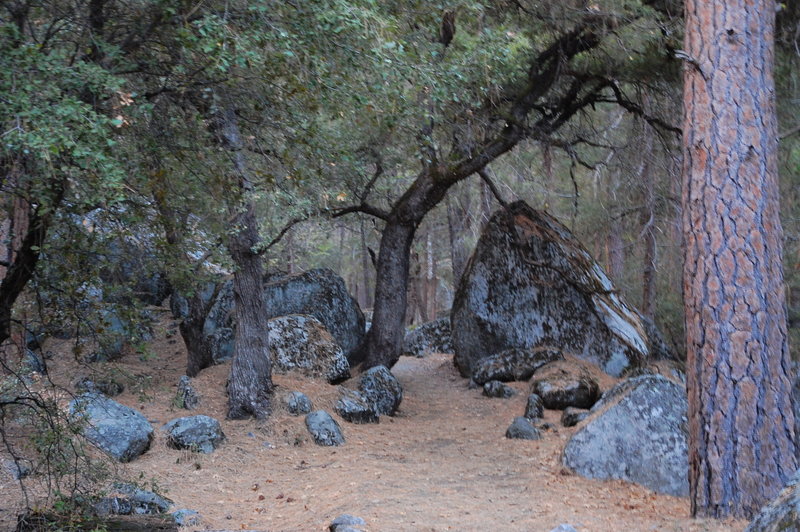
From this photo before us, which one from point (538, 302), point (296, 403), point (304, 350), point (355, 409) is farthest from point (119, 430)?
point (538, 302)

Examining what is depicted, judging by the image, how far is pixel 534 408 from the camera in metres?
10.3

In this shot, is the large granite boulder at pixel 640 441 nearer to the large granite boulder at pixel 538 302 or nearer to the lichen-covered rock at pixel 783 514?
the lichen-covered rock at pixel 783 514

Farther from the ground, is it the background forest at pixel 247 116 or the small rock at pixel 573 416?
the background forest at pixel 247 116

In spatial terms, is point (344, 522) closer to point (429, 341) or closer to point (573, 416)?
point (573, 416)

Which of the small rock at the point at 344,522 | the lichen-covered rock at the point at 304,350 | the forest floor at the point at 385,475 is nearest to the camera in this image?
the small rock at the point at 344,522

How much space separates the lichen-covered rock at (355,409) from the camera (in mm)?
10289

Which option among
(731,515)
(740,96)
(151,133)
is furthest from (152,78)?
(731,515)

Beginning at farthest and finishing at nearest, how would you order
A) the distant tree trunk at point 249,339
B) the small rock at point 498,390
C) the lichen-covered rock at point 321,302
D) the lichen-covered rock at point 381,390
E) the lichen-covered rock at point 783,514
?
1. the lichen-covered rock at point 321,302
2. the small rock at point 498,390
3. the lichen-covered rock at point 381,390
4. the distant tree trunk at point 249,339
5. the lichen-covered rock at point 783,514

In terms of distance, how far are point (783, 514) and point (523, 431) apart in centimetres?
602

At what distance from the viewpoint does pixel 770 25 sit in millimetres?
5668


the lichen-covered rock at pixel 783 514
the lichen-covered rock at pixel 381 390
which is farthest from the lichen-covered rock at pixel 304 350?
the lichen-covered rock at pixel 783 514

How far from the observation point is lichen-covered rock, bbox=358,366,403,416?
1093 centimetres

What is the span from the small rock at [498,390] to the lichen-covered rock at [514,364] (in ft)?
1.21

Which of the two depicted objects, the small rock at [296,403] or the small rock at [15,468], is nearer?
the small rock at [15,468]
